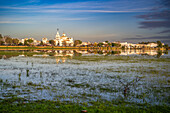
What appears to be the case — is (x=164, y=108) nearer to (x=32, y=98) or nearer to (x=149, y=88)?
(x=149, y=88)

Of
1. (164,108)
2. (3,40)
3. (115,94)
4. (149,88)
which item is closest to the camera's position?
(164,108)

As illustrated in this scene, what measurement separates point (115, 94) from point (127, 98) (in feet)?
3.87

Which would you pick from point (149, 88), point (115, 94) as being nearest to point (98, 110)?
point (115, 94)

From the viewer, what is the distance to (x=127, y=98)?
42.3 ft

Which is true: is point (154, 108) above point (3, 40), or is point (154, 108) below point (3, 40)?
below

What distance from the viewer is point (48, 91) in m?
14.3

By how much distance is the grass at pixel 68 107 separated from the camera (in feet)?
32.6

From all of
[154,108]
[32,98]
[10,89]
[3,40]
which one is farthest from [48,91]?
[3,40]

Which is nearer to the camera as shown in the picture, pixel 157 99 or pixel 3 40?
pixel 157 99

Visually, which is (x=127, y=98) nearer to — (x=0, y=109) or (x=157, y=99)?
(x=157, y=99)

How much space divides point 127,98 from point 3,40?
16486cm

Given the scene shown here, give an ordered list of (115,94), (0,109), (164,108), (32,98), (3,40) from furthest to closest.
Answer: (3,40), (115,94), (32,98), (164,108), (0,109)

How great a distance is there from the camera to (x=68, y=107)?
10.5 meters

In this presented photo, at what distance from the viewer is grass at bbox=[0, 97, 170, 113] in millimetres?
9930
